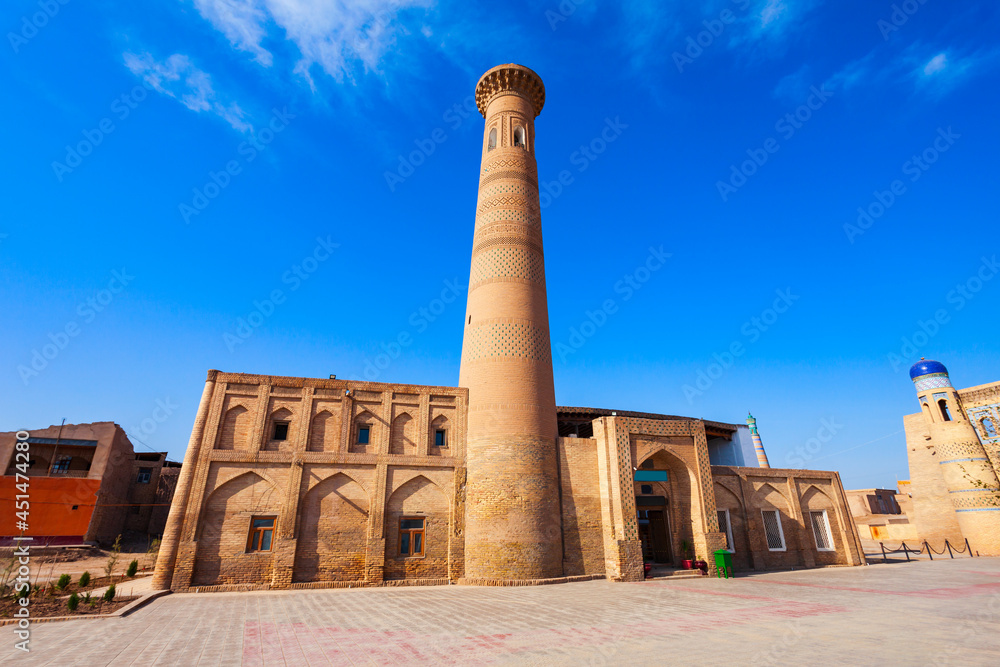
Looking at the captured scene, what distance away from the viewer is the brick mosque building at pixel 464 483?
51.8 ft

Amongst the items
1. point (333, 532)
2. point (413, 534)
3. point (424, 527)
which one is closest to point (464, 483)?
point (424, 527)

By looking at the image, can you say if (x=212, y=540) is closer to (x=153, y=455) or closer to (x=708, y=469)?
(x=708, y=469)

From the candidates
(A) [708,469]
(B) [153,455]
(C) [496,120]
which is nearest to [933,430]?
(A) [708,469]

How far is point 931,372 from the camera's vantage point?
28141mm

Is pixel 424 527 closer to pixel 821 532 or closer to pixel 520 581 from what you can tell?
pixel 520 581

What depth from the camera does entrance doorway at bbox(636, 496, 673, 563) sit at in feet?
62.6

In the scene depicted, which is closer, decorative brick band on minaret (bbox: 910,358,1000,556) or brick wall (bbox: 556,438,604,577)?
brick wall (bbox: 556,438,604,577)

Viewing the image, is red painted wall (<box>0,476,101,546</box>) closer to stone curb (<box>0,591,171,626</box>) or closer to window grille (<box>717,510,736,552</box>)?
stone curb (<box>0,591,171,626</box>)

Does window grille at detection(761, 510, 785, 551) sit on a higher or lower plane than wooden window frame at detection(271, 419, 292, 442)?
lower

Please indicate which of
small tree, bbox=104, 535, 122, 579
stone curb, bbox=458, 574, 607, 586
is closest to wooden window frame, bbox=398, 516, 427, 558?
stone curb, bbox=458, 574, 607, 586

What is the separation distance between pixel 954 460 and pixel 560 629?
29757 mm

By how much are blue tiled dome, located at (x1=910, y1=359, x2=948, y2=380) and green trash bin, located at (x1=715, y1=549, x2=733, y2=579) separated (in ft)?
69.7

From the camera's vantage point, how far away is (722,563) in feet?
55.0

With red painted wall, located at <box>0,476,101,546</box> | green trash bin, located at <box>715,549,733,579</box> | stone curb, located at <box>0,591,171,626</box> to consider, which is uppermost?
red painted wall, located at <box>0,476,101,546</box>
